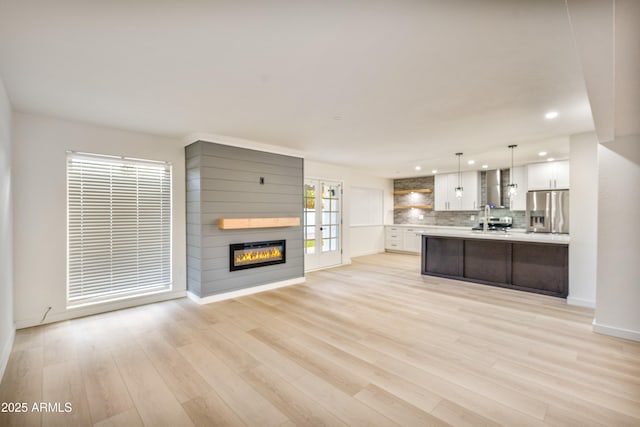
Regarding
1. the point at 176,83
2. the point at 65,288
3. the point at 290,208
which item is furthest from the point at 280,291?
the point at 176,83

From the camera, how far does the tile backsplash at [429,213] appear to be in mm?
8062

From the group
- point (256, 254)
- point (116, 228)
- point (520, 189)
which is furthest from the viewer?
point (520, 189)

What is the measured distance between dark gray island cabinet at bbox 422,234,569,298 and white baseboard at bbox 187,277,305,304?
2924 mm

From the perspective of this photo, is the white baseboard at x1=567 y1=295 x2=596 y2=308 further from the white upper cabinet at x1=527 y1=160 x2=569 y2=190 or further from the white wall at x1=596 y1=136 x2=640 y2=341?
the white upper cabinet at x1=527 y1=160 x2=569 y2=190

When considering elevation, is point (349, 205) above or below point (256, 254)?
above

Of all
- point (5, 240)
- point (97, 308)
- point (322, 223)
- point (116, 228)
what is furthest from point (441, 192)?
point (5, 240)

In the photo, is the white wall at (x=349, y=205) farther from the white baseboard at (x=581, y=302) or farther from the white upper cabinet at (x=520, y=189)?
the white baseboard at (x=581, y=302)

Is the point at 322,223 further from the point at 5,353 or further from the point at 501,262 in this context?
the point at 5,353

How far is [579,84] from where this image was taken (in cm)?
262

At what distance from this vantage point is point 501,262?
523 centimetres

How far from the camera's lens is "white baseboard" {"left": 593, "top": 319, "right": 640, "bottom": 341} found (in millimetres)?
3129

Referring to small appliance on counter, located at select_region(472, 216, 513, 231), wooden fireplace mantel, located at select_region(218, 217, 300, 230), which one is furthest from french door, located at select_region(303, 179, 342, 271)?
small appliance on counter, located at select_region(472, 216, 513, 231)

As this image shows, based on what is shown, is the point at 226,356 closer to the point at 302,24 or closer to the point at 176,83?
the point at 176,83

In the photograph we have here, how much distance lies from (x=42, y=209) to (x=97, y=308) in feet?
4.76
